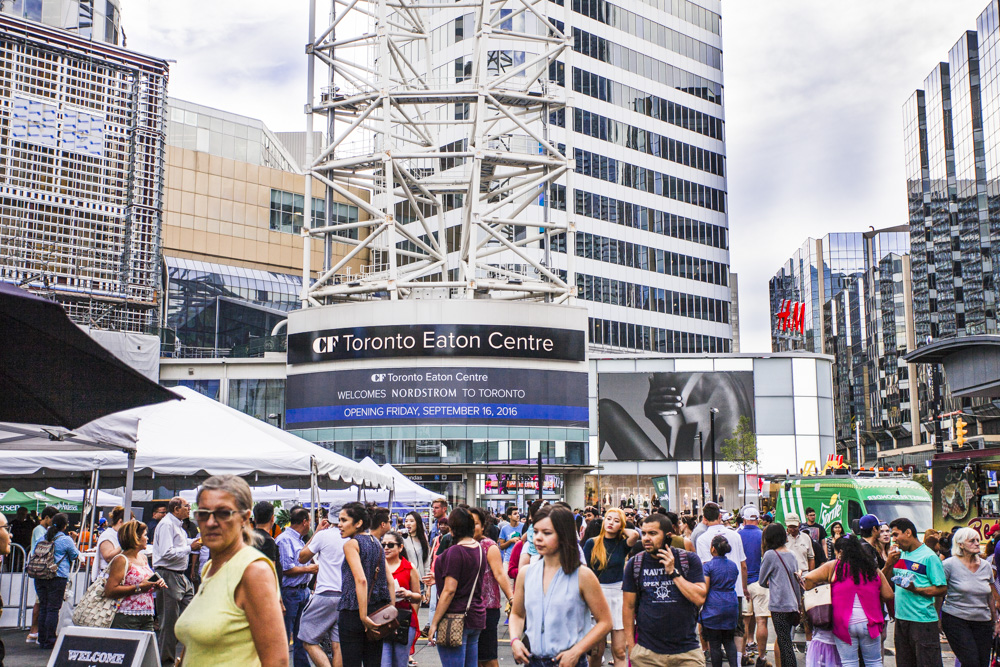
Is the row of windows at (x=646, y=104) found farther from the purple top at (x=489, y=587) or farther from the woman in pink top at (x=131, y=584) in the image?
the woman in pink top at (x=131, y=584)

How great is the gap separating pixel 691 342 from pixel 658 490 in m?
47.9

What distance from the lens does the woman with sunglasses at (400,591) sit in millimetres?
9219

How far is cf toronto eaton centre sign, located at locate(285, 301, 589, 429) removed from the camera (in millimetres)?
50844

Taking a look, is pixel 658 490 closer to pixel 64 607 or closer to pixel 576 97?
pixel 64 607

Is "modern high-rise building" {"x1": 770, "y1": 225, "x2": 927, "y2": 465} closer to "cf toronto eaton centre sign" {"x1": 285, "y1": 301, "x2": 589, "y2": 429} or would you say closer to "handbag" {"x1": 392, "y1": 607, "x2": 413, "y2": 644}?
"cf toronto eaton centre sign" {"x1": 285, "y1": 301, "x2": 589, "y2": 429}

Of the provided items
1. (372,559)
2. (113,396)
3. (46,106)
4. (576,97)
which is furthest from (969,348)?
(46,106)

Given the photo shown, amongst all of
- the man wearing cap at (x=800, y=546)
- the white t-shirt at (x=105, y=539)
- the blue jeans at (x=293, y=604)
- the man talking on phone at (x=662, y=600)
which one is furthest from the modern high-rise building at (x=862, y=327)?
the man talking on phone at (x=662, y=600)

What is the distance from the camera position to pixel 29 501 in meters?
26.7

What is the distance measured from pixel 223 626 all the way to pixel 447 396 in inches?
1838

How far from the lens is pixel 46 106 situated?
2552 inches

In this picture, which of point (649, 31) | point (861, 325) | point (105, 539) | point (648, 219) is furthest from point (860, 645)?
point (861, 325)

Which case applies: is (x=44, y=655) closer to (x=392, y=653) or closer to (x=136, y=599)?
(x=136, y=599)

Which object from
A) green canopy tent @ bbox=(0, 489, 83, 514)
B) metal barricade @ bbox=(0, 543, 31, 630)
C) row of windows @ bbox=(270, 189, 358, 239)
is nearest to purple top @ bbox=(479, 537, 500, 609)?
metal barricade @ bbox=(0, 543, 31, 630)

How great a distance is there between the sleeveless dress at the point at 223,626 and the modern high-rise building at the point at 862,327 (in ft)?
231
